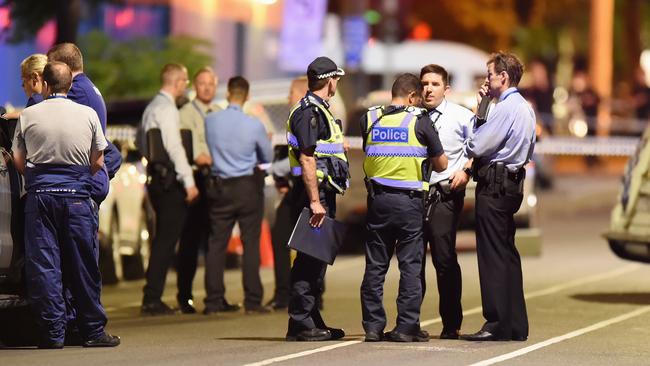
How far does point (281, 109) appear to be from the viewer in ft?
71.2

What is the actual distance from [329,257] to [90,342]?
1.68 meters

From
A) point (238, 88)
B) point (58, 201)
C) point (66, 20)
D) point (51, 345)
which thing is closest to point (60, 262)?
point (58, 201)

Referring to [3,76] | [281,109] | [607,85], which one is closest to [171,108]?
[281,109]

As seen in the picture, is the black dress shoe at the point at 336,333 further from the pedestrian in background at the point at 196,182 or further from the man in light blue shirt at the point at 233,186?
the pedestrian in background at the point at 196,182

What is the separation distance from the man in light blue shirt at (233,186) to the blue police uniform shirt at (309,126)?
248cm

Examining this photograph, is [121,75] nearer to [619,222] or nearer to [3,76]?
[3,76]

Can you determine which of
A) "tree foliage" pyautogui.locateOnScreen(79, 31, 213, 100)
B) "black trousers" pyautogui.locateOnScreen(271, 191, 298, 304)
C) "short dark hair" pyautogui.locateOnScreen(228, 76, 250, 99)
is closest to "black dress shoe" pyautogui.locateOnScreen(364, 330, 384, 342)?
"black trousers" pyautogui.locateOnScreen(271, 191, 298, 304)

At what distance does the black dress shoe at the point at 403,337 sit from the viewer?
12633 mm

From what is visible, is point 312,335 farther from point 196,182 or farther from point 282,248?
point 196,182

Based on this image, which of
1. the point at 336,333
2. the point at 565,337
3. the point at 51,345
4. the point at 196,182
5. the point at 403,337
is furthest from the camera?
the point at 196,182

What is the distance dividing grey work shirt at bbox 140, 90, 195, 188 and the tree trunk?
471 cm

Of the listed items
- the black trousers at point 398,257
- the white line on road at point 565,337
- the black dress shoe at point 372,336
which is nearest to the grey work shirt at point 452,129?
the black trousers at point 398,257

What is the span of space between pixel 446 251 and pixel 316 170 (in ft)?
3.45

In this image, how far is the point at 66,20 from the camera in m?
19.9
